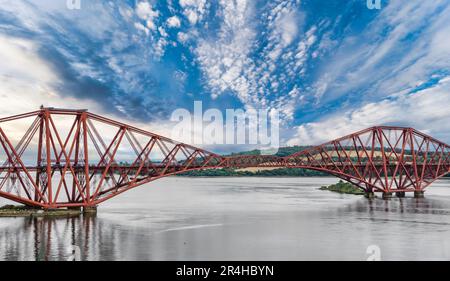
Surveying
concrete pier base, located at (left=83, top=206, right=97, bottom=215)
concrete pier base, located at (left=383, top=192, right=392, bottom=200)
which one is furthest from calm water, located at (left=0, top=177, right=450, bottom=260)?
concrete pier base, located at (left=383, top=192, right=392, bottom=200)

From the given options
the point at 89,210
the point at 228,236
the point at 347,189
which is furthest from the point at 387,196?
the point at 89,210

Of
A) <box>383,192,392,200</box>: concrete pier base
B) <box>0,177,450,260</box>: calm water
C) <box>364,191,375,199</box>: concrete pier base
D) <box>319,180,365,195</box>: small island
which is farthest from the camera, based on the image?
<box>319,180,365,195</box>: small island

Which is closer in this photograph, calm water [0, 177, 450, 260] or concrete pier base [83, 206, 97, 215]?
calm water [0, 177, 450, 260]

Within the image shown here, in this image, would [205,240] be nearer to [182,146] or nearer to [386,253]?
[386,253]

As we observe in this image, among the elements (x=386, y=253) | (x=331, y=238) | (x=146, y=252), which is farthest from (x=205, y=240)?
(x=386, y=253)

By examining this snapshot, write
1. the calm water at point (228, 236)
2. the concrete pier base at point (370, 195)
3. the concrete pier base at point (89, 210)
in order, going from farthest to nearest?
the concrete pier base at point (370, 195) < the concrete pier base at point (89, 210) < the calm water at point (228, 236)

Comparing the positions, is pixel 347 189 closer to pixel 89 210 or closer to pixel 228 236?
pixel 228 236

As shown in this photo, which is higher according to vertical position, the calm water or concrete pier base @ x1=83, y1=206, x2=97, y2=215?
concrete pier base @ x1=83, y1=206, x2=97, y2=215

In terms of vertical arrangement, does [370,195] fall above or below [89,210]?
below

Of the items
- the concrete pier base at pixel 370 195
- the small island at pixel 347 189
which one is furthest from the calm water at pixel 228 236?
the small island at pixel 347 189

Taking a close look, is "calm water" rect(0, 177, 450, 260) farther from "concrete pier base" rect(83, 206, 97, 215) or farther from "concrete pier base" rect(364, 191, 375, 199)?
"concrete pier base" rect(364, 191, 375, 199)

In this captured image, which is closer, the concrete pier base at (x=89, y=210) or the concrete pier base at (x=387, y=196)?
the concrete pier base at (x=89, y=210)

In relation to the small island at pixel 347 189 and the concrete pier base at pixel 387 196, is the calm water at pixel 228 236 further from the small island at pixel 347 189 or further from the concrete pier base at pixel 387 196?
the small island at pixel 347 189
